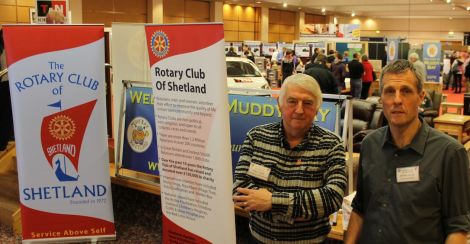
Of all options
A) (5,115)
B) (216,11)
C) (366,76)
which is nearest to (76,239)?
(5,115)

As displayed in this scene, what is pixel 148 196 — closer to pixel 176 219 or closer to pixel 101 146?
pixel 101 146

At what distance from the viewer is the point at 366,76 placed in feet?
40.3

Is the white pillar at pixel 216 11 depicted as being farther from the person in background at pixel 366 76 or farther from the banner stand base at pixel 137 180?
the banner stand base at pixel 137 180

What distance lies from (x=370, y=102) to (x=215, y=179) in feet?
12.5

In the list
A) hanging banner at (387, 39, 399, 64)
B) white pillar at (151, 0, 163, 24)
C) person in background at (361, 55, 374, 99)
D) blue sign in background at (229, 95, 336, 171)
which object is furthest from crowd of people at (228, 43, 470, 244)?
white pillar at (151, 0, 163, 24)

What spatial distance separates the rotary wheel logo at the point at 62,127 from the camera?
360 cm

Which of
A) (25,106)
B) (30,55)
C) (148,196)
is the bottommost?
(148,196)

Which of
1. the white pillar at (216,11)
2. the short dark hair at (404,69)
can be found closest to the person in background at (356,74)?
the short dark hair at (404,69)

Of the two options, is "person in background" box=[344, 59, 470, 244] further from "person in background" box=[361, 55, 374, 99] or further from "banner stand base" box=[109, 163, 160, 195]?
"person in background" box=[361, 55, 374, 99]

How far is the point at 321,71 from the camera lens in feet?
24.2

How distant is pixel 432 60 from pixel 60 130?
11785 mm

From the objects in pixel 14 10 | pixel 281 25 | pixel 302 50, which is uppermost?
pixel 281 25

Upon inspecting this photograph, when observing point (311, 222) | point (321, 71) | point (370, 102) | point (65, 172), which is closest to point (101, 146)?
point (65, 172)

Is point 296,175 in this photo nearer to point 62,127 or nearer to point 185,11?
point 62,127
